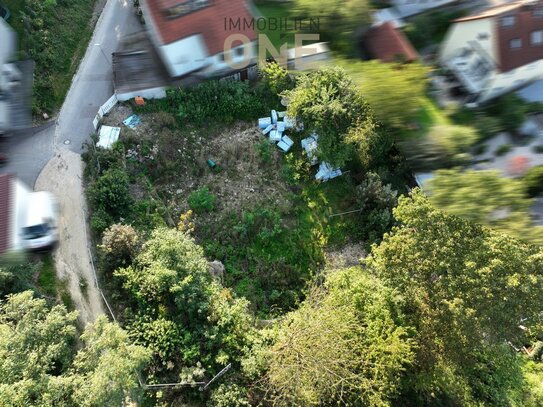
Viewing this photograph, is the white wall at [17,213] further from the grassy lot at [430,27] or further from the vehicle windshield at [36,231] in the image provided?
the grassy lot at [430,27]

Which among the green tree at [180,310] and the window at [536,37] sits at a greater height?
the window at [536,37]

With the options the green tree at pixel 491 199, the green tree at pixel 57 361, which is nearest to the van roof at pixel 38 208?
the green tree at pixel 57 361

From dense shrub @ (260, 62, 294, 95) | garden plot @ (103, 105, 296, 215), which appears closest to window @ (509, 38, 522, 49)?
dense shrub @ (260, 62, 294, 95)

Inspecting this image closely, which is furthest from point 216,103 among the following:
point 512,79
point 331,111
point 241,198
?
point 512,79

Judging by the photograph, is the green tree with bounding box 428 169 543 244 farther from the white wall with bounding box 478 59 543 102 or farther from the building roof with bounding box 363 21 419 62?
the building roof with bounding box 363 21 419 62

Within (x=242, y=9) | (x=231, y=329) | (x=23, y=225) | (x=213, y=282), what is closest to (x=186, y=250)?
(x=213, y=282)

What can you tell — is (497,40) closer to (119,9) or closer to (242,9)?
(242,9)

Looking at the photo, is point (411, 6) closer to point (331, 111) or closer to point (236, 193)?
point (331, 111)
